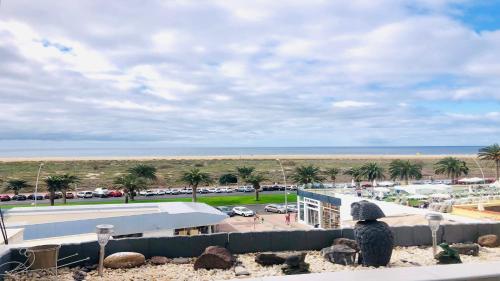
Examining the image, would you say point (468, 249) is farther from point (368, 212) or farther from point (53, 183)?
point (53, 183)

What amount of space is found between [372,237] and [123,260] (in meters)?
5.29

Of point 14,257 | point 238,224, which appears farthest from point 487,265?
point 238,224

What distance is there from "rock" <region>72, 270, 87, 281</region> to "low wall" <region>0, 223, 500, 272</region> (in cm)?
71

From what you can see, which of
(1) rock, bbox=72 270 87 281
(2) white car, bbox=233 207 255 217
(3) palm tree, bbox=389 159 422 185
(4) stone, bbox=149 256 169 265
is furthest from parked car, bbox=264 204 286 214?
(1) rock, bbox=72 270 87 281

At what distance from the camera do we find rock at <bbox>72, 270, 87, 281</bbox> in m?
8.99

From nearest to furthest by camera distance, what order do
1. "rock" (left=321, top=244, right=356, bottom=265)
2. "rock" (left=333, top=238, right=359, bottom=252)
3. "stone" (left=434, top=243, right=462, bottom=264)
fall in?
"stone" (left=434, top=243, right=462, bottom=264), "rock" (left=321, top=244, right=356, bottom=265), "rock" (left=333, top=238, right=359, bottom=252)

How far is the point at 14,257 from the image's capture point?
28.7 feet

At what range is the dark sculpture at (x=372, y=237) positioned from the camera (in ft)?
30.0

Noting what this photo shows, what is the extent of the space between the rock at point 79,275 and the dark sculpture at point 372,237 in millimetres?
5593

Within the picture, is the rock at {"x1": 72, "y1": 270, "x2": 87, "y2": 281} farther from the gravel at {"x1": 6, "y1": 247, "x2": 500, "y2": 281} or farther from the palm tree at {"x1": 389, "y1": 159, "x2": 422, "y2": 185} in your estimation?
the palm tree at {"x1": 389, "y1": 159, "x2": 422, "y2": 185}

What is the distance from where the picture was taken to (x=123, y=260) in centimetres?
989

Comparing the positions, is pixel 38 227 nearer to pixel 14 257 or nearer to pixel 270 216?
pixel 14 257

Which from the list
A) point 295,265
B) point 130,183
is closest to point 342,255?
point 295,265

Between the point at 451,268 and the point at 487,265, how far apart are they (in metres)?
0.44
